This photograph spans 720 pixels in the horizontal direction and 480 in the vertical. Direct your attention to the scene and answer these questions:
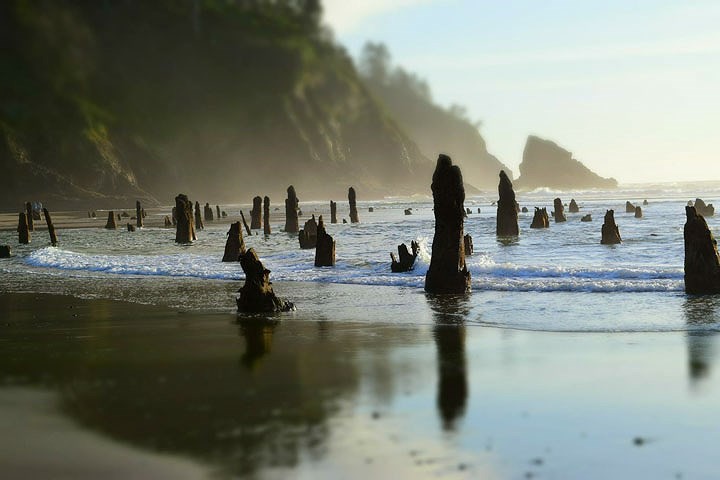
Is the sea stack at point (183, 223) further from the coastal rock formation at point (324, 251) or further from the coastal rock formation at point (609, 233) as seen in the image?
the coastal rock formation at point (609, 233)

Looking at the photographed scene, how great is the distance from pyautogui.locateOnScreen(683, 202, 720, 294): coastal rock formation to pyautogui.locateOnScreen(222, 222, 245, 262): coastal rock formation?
14844 mm

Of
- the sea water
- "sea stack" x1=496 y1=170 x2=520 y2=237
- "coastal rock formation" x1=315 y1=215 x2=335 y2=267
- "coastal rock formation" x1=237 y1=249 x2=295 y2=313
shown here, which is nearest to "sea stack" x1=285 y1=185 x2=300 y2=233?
the sea water

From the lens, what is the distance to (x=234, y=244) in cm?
2814

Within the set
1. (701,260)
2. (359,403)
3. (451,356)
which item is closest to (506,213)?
(701,260)

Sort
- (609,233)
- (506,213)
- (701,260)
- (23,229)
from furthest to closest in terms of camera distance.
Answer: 1. (23,229)
2. (506,213)
3. (609,233)
4. (701,260)

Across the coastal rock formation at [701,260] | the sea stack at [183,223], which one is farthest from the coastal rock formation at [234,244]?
the coastal rock formation at [701,260]

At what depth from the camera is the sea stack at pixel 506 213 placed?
133 ft

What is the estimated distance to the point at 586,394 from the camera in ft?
27.9

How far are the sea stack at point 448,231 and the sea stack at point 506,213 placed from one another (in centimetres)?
2234

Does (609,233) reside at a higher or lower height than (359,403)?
higher

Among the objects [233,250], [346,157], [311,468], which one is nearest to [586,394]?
[311,468]

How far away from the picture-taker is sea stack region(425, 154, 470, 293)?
1792 cm

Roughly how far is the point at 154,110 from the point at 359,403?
6984 inches

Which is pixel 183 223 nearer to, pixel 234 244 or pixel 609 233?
pixel 234 244
